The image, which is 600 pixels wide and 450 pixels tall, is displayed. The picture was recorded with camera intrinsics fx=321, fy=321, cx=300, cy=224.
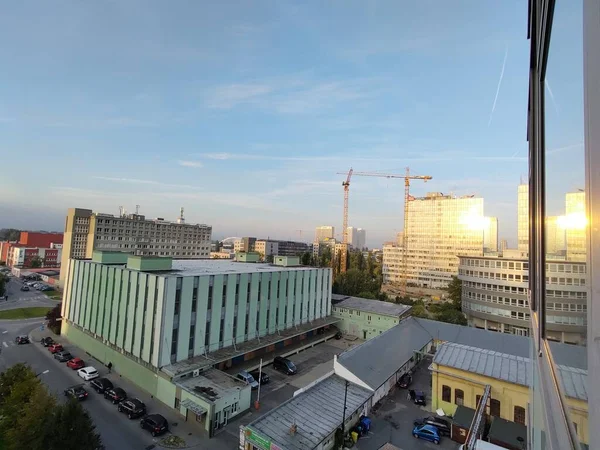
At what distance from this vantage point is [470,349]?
17.6 meters

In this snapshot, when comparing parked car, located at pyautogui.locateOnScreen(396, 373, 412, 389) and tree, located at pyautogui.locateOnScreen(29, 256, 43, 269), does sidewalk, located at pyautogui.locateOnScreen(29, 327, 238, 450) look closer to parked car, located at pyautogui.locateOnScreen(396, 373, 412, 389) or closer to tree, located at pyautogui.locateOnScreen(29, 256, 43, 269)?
parked car, located at pyautogui.locateOnScreen(396, 373, 412, 389)

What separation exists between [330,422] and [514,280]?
972 inches

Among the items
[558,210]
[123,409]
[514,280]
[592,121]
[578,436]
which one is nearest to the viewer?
[592,121]

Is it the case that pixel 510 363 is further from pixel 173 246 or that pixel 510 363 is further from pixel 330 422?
pixel 173 246

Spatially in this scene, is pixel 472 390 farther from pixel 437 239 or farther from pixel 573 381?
pixel 437 239

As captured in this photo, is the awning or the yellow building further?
the yellow building

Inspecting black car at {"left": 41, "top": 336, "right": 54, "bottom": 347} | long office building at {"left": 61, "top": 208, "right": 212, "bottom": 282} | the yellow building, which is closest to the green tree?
the yellow building

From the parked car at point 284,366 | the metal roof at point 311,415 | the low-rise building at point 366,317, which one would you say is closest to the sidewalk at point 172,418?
the metal roof at point 311,415

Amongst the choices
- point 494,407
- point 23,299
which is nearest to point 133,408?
point 494,407

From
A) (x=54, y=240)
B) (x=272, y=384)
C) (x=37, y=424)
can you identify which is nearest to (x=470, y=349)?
(x=272, y=384)

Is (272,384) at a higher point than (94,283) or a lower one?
lower

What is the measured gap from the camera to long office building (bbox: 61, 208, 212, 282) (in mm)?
45281

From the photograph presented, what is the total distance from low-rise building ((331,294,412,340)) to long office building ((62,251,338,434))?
16.4 feet

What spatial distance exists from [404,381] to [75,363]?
19.4m
